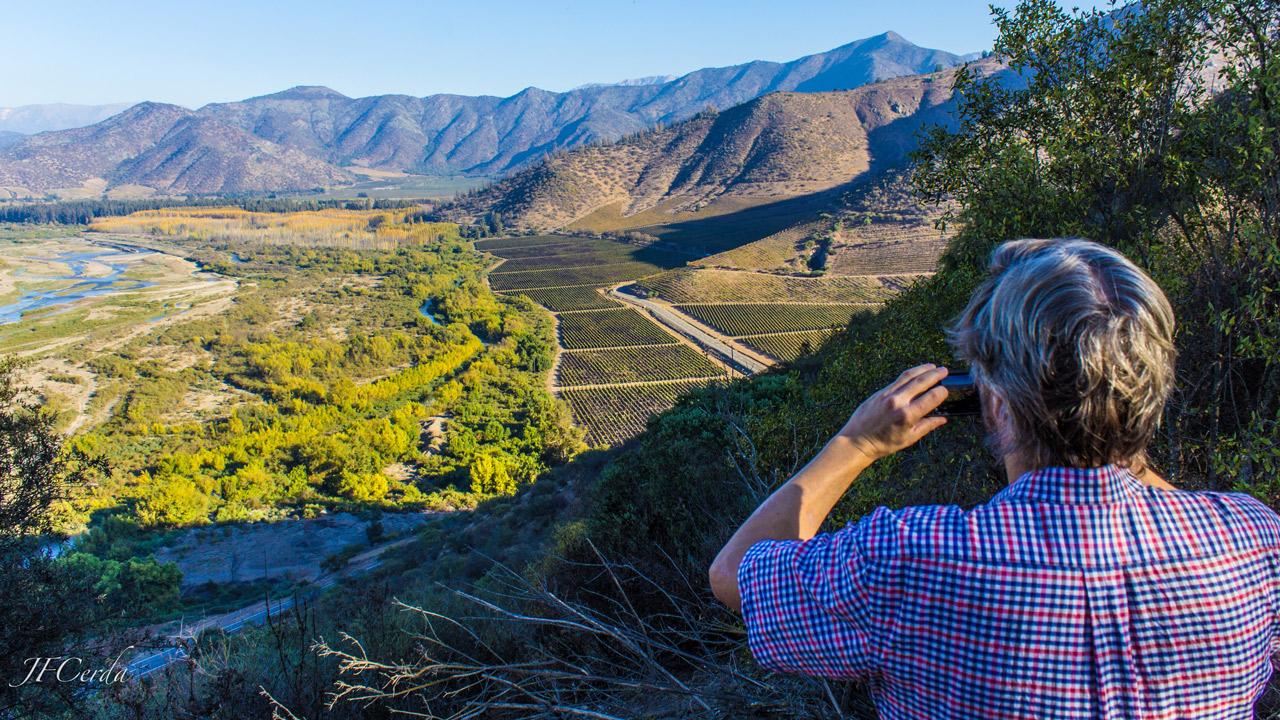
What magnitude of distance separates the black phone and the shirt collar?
239 millimetres

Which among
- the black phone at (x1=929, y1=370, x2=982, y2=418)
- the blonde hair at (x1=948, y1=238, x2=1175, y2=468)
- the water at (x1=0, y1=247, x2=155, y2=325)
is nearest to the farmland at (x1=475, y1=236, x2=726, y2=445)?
the black phone at (x1=929, y1=370, x2=982, y2=418)

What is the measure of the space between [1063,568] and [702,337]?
168 ft

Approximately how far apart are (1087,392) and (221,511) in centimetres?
3091

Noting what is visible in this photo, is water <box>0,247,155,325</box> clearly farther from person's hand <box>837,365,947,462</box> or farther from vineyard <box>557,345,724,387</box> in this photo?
person's hand <box>837,365,947,462</box>

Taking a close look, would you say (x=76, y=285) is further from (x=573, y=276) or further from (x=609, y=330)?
(x=609, y=330)

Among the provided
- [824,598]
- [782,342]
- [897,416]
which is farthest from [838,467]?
[782,342]

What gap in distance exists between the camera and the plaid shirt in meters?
0.99

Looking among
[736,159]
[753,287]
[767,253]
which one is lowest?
[753,287]

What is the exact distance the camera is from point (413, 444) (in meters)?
35.5

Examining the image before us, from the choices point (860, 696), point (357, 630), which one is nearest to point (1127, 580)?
point (860, 696)

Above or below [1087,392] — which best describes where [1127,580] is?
below

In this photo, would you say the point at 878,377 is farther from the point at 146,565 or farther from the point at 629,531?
the point at 146,565

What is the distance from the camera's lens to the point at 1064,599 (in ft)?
3.21

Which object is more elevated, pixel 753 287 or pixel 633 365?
pixel 753 287
